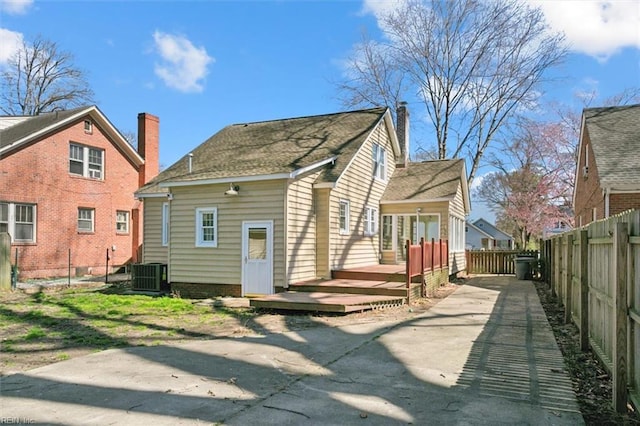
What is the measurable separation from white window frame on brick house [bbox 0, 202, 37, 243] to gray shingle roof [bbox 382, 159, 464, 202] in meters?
14.6

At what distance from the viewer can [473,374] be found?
5.51 meters

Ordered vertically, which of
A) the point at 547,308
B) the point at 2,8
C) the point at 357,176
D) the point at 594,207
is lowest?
the point at 547,308

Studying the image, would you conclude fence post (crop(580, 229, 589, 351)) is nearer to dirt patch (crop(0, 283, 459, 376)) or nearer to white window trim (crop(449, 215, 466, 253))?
dirt patch (crop(0, 283, 459, 376))

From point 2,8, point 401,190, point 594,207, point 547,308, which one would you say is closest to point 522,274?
point 594,207

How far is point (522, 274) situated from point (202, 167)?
1457cm

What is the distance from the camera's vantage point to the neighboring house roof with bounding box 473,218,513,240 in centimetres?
5712

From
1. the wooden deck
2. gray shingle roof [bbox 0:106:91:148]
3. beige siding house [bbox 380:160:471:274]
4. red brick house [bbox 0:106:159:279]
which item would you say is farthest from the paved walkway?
gray shingle roof [bbox 0:106:91:148]

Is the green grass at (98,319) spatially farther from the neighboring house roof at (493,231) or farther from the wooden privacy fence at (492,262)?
the neighboring house roof at (493,231)

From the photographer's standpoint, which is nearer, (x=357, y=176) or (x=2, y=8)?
(x=2, y=8)

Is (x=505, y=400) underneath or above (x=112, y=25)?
underneath

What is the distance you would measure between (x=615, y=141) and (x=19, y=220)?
75.4 ft

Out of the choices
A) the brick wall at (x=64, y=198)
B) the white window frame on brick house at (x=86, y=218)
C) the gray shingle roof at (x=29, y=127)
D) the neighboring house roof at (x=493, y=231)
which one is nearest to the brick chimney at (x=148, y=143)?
the brick wall at (x=64, y=198)

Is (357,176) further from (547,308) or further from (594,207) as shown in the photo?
(594,207)

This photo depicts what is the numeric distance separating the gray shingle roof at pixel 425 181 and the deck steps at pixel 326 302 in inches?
302
